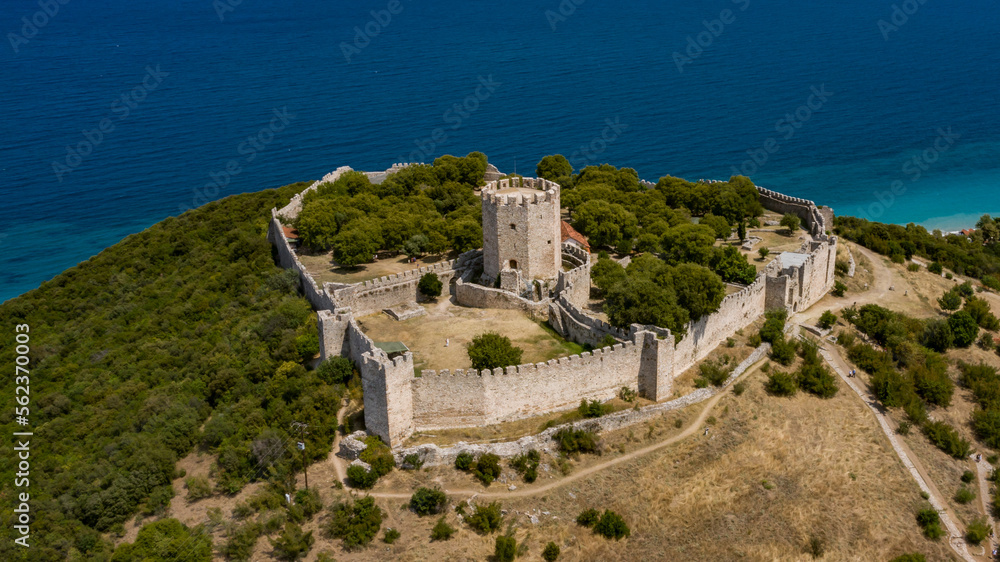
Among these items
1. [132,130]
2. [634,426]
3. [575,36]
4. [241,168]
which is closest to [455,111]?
[241,168]

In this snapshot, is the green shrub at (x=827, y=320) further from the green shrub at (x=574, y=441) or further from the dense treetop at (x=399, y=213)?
the dense treetop at (x=399, y=213)

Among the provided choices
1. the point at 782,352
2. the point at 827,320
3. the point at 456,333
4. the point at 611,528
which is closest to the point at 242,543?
the point at 611,528

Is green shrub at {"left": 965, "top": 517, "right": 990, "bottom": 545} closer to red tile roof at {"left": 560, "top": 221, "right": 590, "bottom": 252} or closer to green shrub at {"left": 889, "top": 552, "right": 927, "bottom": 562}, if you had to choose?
green shrub at {"left": 889, "top": 552, "right": 927, "bottom": 562}

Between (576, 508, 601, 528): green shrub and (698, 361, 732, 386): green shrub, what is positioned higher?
(698, 361, 732, 386): green shrub

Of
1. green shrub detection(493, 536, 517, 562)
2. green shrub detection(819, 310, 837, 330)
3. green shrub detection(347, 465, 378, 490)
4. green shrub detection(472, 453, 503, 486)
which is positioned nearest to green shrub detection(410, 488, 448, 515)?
green shrub detection(472, 453, 503, 486)

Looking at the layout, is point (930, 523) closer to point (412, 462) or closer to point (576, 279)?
point (576, 279)

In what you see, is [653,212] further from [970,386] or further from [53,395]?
[53,395]
